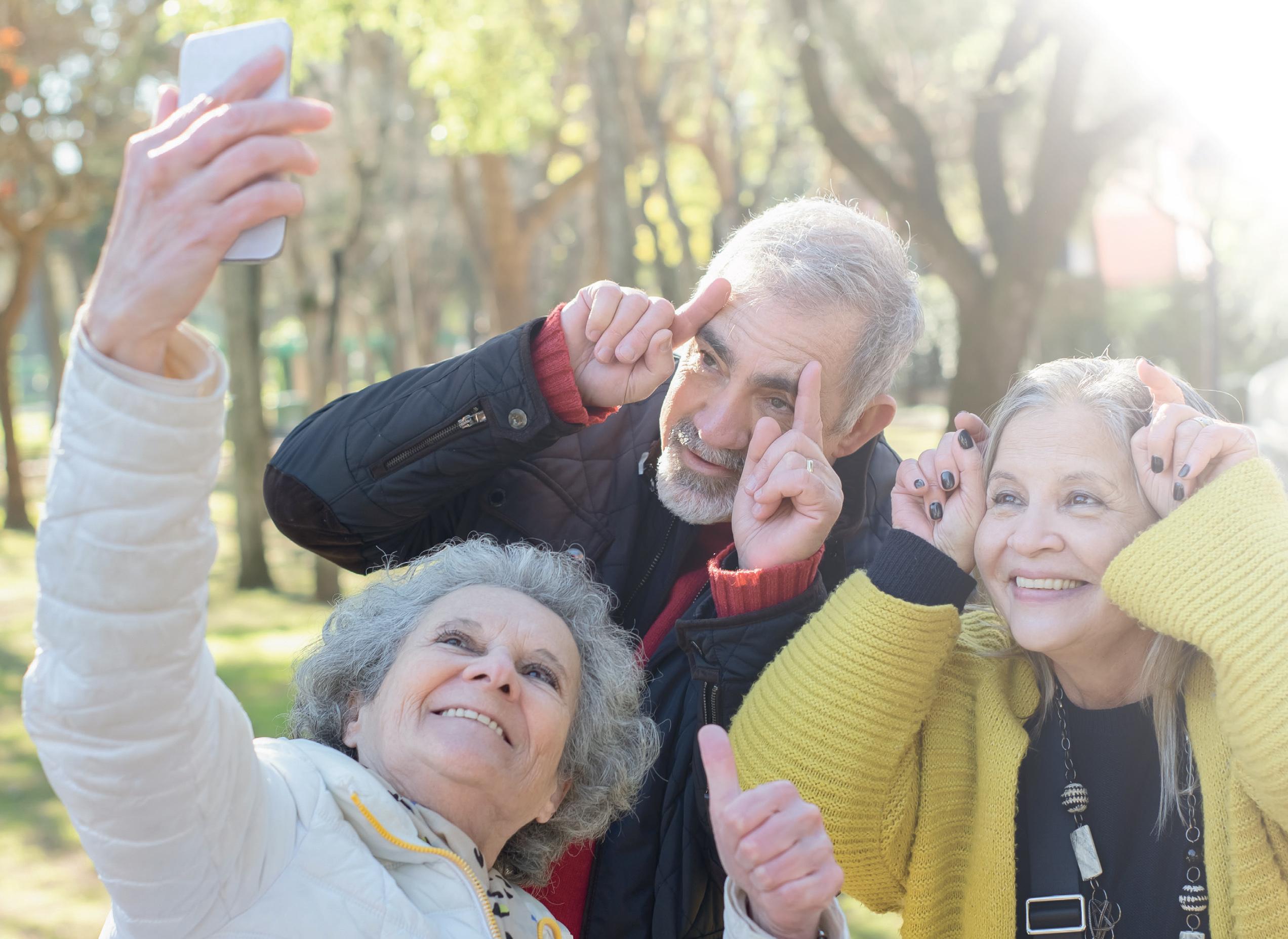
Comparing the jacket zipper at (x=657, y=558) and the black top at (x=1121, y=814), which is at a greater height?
the jacket zipper at (x=657, y=558)

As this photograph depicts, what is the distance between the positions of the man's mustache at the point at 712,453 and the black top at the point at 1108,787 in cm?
58

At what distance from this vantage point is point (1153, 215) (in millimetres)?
37688

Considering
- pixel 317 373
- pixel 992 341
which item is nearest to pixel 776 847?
pixel 992 341

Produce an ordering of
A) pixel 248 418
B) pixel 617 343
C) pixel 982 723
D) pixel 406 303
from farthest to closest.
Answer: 1. pixel 406 303
2. pixel 248 418
3. pixel 617 343
4. pixel 982 723

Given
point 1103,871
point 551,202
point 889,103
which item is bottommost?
point 1103,871

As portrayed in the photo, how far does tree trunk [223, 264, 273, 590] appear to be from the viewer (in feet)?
39.1

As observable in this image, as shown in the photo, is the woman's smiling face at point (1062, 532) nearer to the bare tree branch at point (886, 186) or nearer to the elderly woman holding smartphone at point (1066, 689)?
the elderly woman holding smartphone at point (1066, 689)

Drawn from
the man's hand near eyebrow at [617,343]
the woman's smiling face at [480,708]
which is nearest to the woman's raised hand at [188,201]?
the woman's smiling face at [480,708]

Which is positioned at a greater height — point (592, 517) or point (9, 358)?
point (592, 517)

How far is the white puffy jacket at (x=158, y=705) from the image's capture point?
147 centimetres

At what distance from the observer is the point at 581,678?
8.62 ft

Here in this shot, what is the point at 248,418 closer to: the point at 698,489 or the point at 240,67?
the point at 698,489

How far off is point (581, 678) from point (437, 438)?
695 mm

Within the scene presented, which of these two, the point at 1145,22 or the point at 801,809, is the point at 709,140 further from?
the point at 801,809
